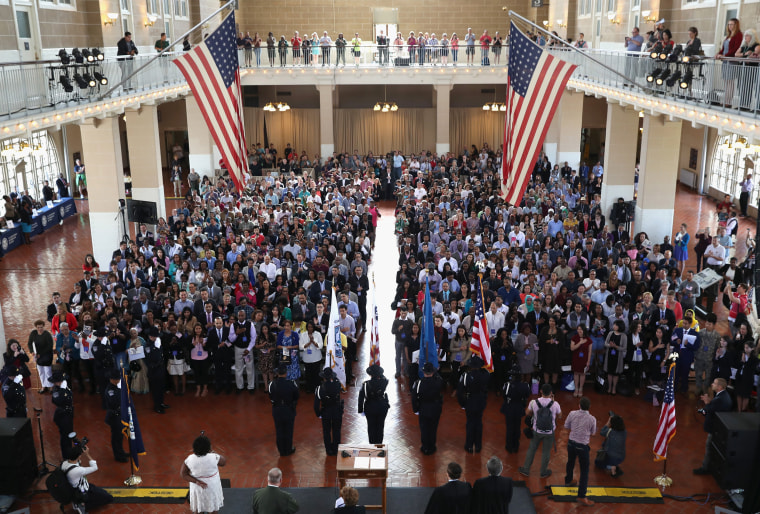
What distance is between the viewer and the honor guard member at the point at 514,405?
9.73m

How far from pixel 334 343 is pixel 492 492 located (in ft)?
12.5

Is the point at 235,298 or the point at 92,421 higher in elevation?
the point at 235,298

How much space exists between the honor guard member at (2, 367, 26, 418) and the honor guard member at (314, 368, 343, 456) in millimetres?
4253

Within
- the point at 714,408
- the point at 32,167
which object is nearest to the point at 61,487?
the point at 714,408

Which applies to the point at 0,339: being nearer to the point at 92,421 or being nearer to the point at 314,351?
the point at 92,421

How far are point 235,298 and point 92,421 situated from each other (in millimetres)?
3293

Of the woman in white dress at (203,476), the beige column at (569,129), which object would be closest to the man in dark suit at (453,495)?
the woman in white dress at (203,476)

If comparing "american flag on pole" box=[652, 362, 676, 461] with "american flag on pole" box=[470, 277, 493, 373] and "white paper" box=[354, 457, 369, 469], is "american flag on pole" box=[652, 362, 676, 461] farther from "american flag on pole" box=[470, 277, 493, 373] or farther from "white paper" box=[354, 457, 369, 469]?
"white paper" box=[354, 457, 369, 469]

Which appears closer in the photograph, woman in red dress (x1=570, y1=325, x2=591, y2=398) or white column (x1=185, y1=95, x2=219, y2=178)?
woman in red dress (x1=570, y1=325, x2=591, y2=398)

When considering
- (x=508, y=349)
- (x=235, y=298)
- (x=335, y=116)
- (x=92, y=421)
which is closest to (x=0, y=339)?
(x=92, y=421)

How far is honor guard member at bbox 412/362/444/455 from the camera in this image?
32.0 ft

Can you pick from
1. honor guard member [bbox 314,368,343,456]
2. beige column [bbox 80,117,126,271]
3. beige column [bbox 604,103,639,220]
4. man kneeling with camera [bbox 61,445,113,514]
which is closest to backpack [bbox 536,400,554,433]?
honor guard member [bbox 314,368,343,456]

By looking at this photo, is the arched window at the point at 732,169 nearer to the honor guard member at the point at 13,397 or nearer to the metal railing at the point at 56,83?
the metal railing at the point at 56,83

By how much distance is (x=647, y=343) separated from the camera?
11.9 meters
